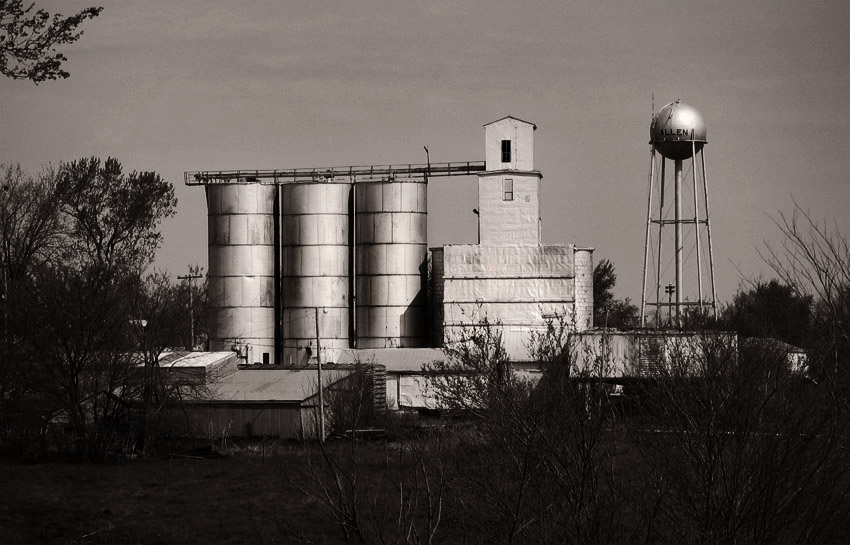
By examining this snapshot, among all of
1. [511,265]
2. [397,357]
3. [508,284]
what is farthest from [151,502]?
[511,265]

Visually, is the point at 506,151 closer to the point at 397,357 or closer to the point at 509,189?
the point at 509,189

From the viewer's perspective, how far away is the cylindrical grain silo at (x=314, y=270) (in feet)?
166

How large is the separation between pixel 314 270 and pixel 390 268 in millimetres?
3381

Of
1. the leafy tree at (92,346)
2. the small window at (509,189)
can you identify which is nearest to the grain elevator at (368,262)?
the small window at (509,189)

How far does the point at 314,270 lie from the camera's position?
167 feet

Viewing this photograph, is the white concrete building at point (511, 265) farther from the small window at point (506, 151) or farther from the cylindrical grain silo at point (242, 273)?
the cylindrical grain silo at point (242, 273)

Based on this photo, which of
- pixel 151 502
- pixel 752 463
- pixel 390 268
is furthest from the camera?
pixel 390 268

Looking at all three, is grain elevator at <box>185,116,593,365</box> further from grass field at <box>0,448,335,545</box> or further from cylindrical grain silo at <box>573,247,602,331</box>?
grass field at <box>0,448,335,545</box>

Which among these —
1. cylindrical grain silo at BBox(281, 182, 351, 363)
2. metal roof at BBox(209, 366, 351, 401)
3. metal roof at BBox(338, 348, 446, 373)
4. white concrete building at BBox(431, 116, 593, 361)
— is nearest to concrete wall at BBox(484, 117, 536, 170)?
white concrete building at BBox(431, 116, 593, 361)

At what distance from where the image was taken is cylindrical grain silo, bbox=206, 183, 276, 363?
168 ft

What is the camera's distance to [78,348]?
1352 inches

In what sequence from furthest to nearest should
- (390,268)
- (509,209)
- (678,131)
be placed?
(390,268), (509,209), (678,131)

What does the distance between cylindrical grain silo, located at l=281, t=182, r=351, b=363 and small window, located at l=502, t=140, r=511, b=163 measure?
24.9 ft

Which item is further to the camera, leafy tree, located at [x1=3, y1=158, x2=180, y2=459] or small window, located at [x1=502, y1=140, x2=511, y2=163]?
small window, located at [x1=502, y1=140, x2=511, y2=163]
